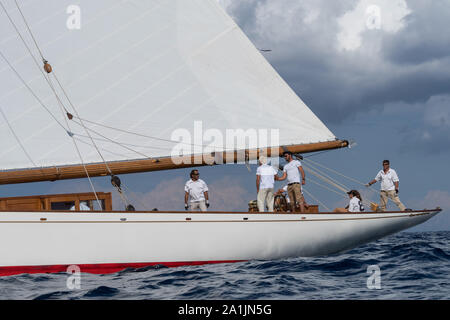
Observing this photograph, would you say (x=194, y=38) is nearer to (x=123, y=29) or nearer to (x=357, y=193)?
(x=123, y=29)

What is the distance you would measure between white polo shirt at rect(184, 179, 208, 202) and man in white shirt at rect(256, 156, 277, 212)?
4.52 feet

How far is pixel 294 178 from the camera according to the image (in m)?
14.6

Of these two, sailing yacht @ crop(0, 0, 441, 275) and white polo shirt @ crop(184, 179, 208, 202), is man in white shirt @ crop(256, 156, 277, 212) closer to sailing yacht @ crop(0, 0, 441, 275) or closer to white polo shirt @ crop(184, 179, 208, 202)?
sailing yacht @ crop(0, 0, 441, 275)

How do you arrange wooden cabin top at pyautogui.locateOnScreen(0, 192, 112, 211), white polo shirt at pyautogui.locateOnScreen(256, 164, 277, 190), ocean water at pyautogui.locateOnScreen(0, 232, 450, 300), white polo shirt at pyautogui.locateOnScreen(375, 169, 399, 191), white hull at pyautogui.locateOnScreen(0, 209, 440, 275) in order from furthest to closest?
white polo shirt at pyautogui.locateOnScreen(375, 169, 399, 191), white polo shirt at pyautogui.locateOnScreen(256, 164, 277, 190), wooden cabin top at pyautogui.locateOnScreen(0, 192, 112, 211), white hull at pyautogui.locateOnScreen(0, 209, 440, 275), ocean water at pyautogui.locateOnScreen(0, 232, 450, 300)

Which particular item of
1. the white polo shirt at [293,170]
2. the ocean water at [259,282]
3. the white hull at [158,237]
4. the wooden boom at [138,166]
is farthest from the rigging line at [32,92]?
the white polo shirt at [293,170]

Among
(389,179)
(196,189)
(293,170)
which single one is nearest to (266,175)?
(293,170)

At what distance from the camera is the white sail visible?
45.5 ft

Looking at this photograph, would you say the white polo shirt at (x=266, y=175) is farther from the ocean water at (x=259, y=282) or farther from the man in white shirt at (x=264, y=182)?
the ocean water at (x=259, y=282)

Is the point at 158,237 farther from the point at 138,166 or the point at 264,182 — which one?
the point at 264,182

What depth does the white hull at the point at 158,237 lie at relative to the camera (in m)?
12.0

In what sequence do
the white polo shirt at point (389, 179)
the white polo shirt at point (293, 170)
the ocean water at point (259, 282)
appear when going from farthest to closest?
the white polo shirt at point (389, 179), the white polo shirt at point (293, 170), the ocean water at point (259, 282)

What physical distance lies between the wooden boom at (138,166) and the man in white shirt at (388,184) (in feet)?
8.34

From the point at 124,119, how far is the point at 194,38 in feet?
9.14

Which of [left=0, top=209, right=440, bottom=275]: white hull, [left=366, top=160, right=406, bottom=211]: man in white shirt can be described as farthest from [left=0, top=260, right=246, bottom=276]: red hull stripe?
[left=366, top=160, right=406, bottom=211]: man in white shirt
